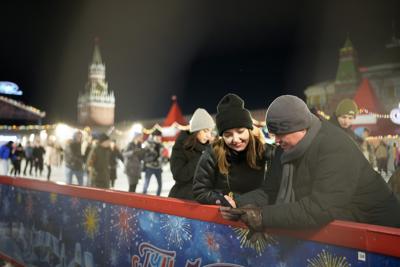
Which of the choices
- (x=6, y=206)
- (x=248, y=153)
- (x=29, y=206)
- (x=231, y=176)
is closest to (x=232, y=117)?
(x=248, y=153)

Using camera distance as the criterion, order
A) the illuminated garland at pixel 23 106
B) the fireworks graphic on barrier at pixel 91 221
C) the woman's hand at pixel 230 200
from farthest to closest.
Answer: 1. the illuminated garland at pixel 23 106
2. the fireworks graphic on barrier at pixel 91 221
3. the woman's hand at pixel 230 200

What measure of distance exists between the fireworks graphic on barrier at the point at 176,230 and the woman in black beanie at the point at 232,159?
0.16 meters

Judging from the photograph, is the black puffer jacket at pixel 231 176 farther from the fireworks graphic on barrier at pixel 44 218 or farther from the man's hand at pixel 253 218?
the fireworks graphic on barrier at pixel 44 218

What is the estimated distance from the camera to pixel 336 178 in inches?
60.2

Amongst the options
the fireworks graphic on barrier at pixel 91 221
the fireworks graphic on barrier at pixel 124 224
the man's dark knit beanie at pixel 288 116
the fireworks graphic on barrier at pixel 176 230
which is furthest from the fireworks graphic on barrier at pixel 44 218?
the man's dark knit beanie at pixel 288 116

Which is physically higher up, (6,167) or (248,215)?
(248,215)

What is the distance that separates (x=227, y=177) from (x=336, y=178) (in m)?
0.94

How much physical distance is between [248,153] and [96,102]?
7948cm

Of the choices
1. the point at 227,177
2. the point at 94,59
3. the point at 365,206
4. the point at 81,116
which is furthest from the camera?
the point at 94,59

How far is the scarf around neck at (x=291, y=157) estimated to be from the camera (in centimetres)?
168

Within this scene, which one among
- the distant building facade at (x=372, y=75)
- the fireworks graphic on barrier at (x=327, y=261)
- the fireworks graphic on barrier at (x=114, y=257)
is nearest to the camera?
the fireworks graphic on barrier at (x=327, y=261)

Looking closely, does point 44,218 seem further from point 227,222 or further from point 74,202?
point 227,222

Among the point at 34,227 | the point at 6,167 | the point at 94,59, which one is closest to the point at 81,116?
the point at 94,59

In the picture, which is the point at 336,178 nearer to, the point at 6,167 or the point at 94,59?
the point at 6,167
